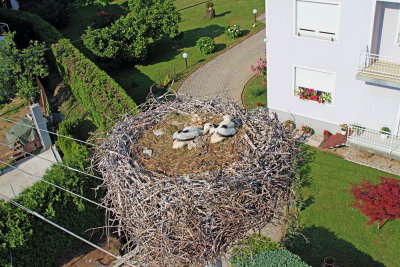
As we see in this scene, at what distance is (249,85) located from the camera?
2294 centimetres

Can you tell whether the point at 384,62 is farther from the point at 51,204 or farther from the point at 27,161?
the point at 27,161

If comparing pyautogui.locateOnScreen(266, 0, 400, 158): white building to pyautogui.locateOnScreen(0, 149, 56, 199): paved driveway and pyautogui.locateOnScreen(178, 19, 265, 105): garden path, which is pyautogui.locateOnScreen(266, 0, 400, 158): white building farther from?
pyautogui.locateOnScreen(0, 149, 56, 199): paved driveway

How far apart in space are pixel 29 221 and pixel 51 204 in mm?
786

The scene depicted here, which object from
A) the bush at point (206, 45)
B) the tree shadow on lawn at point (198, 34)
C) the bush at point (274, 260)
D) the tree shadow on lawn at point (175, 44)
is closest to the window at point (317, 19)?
the bush at point (274, 260)

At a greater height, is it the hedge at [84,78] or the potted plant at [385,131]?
the hedge at [84,78]

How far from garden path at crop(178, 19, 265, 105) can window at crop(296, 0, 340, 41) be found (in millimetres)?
5309

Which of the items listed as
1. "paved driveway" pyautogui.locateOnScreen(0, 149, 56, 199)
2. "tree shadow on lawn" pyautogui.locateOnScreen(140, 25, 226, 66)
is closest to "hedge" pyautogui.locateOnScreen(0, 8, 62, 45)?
"tree shadow on lawn" pyautogui.locateOnScreen(140, 25, 226, 66)

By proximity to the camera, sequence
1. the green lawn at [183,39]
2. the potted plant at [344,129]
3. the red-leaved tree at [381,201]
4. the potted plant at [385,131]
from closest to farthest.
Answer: the red-leaved tree at [381,201] → the potted plant at [385,131] → the potted plant at [344,129] → the green lawn at [183,39]

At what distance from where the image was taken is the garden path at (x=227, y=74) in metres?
22.8

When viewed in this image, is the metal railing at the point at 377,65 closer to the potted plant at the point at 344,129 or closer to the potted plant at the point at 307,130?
the potted plant at the point at 344,129

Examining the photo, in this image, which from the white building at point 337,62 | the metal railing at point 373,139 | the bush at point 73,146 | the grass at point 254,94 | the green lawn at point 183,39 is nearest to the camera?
the bush at point 73,146

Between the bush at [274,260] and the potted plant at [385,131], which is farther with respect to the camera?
the potted plant at [385,131]

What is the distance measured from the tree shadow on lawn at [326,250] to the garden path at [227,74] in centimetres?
862

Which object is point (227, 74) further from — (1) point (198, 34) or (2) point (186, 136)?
(2) point (186, 136)
